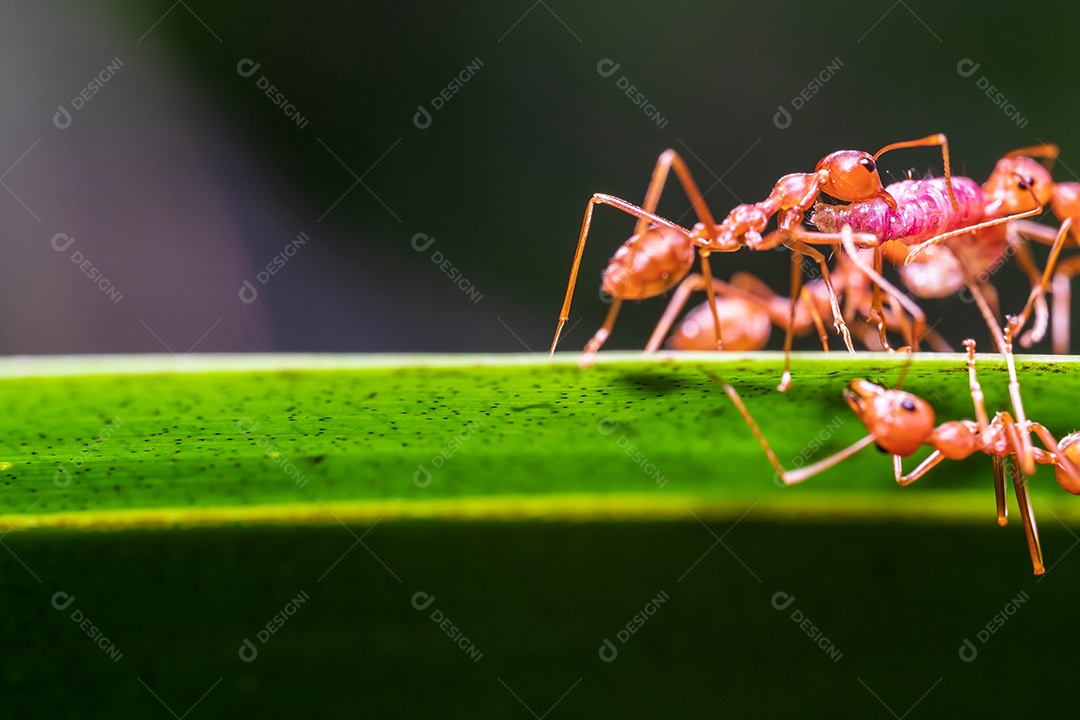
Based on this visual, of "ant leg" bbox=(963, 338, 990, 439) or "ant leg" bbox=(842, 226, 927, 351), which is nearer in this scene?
"ant leg" bbox=(963, 338, 990, 439)

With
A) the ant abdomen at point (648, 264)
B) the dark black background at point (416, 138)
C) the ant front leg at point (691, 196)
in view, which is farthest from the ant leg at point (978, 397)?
the dark black background at point (416, 138)

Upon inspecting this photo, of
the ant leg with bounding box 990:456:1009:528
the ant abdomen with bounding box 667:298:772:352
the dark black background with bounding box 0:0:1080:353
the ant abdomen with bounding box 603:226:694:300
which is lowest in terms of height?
the ant leg with bounding box 990:456:1009:528

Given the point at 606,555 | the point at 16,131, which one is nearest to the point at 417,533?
the point at 606,555

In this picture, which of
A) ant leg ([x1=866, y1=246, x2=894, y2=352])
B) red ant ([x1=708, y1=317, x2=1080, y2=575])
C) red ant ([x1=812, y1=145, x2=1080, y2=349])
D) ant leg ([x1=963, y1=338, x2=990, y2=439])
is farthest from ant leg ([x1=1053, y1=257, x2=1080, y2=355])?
ant leg ([x1=963, y1=338, x2=990, y2=439])

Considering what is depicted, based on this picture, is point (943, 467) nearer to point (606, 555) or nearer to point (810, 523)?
point (810, 523)

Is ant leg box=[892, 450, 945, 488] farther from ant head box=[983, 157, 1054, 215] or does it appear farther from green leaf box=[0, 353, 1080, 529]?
ant head box=[983, 157, 1054, 215]

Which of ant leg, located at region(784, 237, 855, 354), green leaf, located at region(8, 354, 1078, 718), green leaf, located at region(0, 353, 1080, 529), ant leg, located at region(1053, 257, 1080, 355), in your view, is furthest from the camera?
ant leg, located at region(1053, 257, 1080, 355)

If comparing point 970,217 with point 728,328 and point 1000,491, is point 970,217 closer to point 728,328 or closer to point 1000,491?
point 728,328

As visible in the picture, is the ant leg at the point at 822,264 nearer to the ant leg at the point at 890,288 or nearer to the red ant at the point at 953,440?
the ant leg at the point at 890,288
